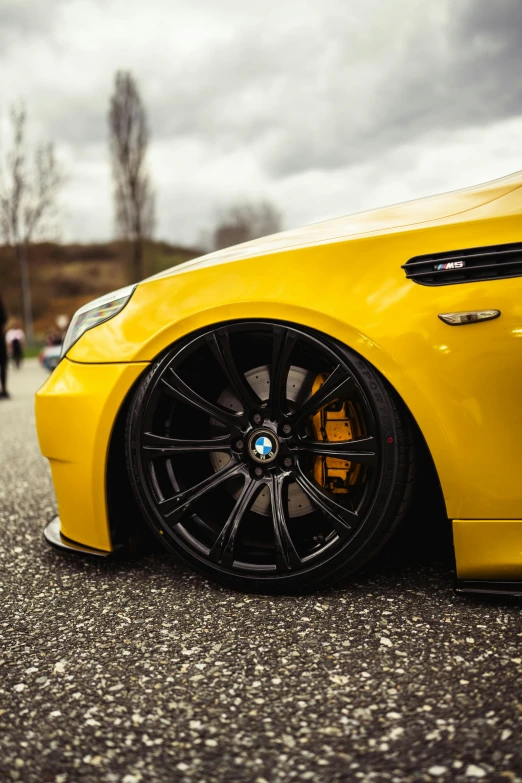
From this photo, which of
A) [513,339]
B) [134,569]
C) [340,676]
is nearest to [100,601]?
[134,569]

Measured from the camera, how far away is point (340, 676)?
61.9 inches

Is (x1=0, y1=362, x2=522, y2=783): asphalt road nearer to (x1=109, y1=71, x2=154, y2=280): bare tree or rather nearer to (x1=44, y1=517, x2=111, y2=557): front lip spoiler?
(x1=44, y1=517, x2=111, y2=557): front lip spoiler

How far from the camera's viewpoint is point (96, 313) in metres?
2.35

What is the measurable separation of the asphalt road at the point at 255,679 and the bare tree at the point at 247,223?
42159mm

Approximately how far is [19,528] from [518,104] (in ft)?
8.79

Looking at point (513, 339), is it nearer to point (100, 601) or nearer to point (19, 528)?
point (100, 601)

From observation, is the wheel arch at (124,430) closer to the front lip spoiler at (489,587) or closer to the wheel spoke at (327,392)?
the wheel spoke at (327,392)

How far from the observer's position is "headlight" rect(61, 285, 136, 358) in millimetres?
2260

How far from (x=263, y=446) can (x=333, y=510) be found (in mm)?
283

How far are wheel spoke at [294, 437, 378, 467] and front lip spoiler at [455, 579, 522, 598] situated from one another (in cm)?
42

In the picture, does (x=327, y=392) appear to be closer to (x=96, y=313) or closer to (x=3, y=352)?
(x=96, y=313)

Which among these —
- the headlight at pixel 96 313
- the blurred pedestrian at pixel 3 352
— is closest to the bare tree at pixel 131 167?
the blurred pedestrian at pixel 3 352

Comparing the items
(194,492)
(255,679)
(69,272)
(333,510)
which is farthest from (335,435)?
(69,272)

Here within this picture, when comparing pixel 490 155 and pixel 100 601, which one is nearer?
pixel 100 601
